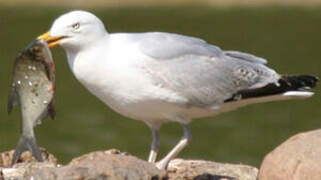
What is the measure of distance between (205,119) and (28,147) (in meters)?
10.8

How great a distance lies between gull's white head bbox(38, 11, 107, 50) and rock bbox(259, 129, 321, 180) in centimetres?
157

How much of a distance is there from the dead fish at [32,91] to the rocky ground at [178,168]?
20 cm

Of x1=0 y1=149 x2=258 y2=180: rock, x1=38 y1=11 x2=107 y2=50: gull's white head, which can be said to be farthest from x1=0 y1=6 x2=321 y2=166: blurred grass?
x1=0 y1=149 x2=258 y2=180: rock

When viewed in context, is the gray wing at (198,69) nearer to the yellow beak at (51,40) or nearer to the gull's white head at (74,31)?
the gull's white head at (74,31)

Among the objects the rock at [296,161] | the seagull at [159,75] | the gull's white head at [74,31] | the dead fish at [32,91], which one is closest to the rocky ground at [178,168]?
the rock at [296,161]

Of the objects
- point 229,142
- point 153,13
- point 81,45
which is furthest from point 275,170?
point 153,13

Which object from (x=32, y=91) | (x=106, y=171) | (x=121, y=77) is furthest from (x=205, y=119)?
(x=106, y=171)

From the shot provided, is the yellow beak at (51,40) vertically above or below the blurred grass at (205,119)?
above

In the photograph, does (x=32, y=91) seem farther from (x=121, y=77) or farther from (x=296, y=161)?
(x=296, y=161)

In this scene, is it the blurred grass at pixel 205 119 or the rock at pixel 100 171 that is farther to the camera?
the blurred grass at pixel 205 119

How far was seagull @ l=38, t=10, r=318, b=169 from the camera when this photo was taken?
865cm

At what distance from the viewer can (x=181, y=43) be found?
9.12 meters

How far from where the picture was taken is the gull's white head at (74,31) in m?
8.63

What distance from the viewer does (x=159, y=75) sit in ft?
28.9
